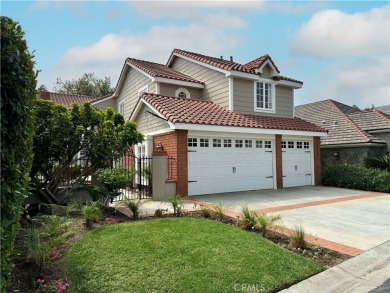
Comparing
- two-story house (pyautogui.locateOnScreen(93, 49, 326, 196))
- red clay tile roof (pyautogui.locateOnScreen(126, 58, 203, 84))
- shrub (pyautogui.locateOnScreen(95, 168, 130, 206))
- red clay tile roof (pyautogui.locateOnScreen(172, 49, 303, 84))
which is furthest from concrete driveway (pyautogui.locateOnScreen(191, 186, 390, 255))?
red clay tile roof (pyautogui.locateOnScreen(126, 58, 203, 84))

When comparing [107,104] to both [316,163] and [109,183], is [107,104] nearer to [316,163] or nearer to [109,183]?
[109,183]

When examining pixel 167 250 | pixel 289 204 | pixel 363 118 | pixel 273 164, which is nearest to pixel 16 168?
pixel 167 250

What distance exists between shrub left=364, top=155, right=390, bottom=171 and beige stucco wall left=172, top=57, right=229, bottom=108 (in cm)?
894

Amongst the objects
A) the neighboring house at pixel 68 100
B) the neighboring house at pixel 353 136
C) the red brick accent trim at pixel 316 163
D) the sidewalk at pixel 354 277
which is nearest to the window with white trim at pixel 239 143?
the red brick accent trim at pixel 316 163

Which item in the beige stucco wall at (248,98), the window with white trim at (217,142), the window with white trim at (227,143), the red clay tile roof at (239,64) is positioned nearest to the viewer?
the window with white trim at (217,142)

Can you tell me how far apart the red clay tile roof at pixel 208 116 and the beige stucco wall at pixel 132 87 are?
10.3ft

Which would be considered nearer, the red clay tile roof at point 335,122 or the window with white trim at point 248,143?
the window with white trim at point 248,143

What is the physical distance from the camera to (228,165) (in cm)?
1318

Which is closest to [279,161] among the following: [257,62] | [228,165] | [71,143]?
[228,165]

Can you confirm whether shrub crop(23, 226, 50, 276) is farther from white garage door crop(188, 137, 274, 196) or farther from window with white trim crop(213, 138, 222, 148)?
window with white trim crop(213, 138, 222, 148)

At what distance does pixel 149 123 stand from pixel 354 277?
36.6 ft

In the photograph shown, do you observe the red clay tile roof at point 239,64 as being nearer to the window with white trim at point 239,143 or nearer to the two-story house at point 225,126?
the two-story house at point 225,126

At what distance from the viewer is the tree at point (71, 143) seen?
26.2ft

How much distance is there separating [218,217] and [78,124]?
4.92 metres
